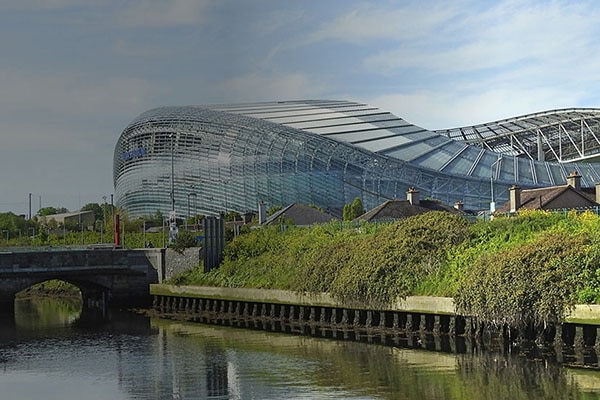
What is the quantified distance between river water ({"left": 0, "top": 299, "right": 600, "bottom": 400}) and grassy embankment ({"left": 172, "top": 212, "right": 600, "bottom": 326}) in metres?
1.96

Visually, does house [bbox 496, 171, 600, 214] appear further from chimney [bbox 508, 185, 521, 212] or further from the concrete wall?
the concrete wall

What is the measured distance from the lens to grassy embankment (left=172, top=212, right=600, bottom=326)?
3062 centimetres

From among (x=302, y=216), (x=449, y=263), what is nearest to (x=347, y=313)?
(x=449, y=263)

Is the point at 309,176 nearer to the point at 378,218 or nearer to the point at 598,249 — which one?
the point at 378,218

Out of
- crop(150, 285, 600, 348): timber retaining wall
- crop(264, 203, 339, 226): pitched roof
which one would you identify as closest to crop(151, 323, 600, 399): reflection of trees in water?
crop(150, 285, 600, 348): timber retaining wall

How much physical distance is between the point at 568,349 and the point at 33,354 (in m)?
19.7

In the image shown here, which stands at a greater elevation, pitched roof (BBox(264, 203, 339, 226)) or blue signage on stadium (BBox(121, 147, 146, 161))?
blue signage on stadium (BBox(121, 147, 146, 161))

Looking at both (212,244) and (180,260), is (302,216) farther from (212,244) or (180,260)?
(212,244)

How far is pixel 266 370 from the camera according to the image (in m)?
29.6

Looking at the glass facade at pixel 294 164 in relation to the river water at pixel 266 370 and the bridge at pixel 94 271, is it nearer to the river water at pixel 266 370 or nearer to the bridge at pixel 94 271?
the bridge at pixel 94 271

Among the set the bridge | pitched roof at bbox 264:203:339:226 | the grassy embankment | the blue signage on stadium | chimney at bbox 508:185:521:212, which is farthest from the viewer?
the blue signage on stadium

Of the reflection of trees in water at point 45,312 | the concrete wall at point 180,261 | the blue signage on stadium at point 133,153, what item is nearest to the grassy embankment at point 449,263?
the concrete wall at point 180,261

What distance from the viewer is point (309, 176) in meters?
102

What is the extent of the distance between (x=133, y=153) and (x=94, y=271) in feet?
204
